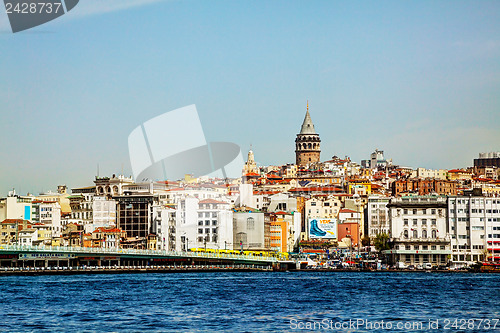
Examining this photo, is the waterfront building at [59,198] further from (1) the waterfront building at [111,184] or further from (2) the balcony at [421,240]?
(2) the balcony at [421,240]

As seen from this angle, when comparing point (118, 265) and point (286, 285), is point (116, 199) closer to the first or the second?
point (118, 265)

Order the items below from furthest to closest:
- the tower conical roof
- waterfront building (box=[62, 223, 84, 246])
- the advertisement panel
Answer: the tower conical roof, the advertisement panel, waterfront building (box=[62, 223, 84, 246])

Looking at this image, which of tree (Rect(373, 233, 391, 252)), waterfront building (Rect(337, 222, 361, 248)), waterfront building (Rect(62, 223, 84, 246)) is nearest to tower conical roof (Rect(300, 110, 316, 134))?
waterfront building (Rect(337, 222, 361, 248))

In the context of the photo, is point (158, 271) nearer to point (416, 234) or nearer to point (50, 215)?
point (416, 234)

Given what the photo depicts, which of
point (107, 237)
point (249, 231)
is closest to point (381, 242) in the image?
point (249, 231)

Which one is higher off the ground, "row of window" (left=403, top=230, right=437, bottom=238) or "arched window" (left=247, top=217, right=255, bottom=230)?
"arched window" (left=247, top=217, right=255, bottom=230)

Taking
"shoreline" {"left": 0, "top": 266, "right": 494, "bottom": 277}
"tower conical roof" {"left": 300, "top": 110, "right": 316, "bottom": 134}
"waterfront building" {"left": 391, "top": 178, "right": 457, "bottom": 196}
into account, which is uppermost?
"tower conical roof" {"left": 300, "top": 110, "right": 316, "bottom": 134}

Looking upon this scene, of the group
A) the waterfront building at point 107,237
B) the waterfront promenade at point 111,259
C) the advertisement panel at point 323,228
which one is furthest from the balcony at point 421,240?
the waterfront building at point 107,237

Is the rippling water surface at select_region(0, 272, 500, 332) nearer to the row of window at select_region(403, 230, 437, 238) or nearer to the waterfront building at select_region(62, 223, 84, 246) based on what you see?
the row of window at select_region(403, 230, 437, 238)
